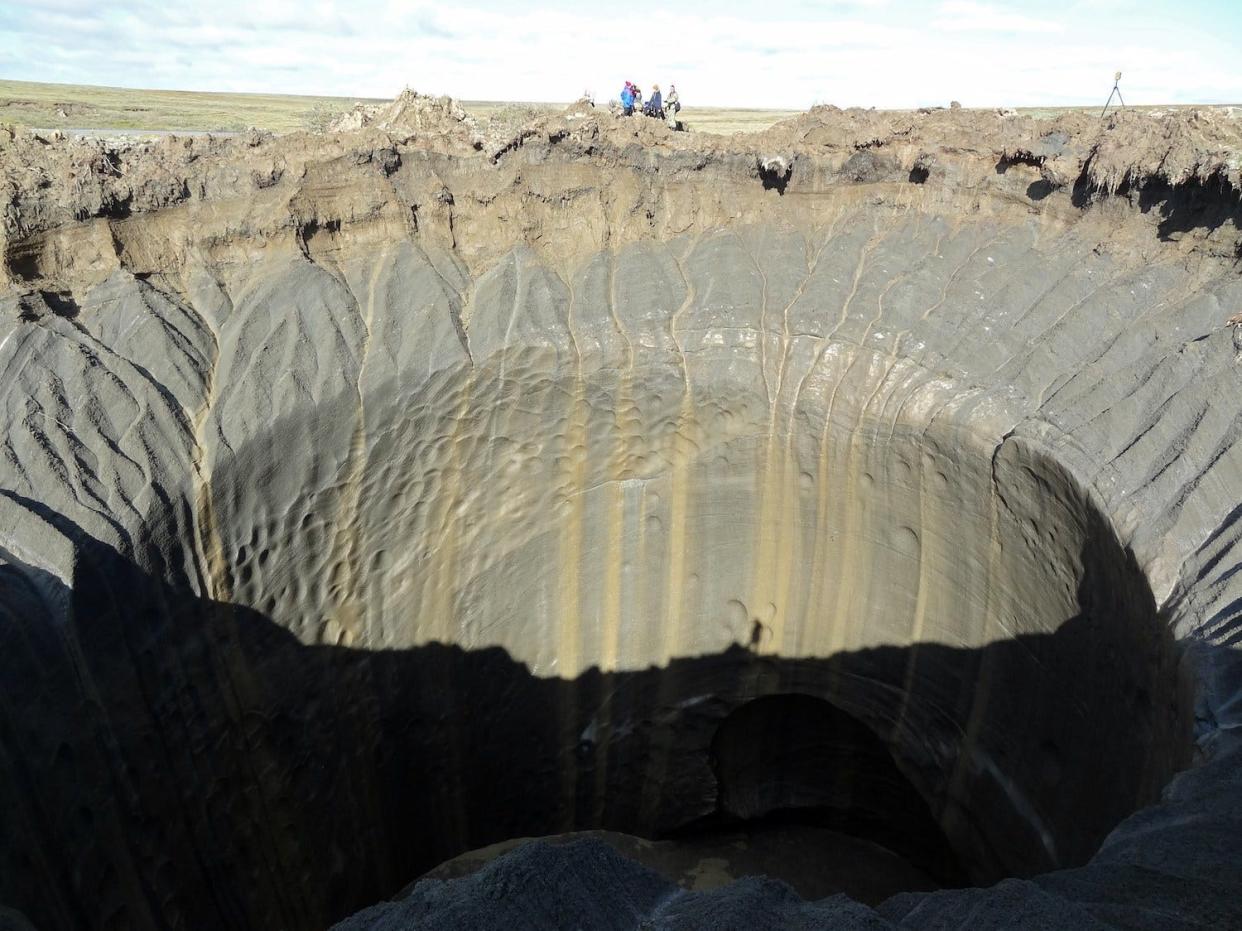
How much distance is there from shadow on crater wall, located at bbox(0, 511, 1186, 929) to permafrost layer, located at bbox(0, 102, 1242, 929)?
0.03 m

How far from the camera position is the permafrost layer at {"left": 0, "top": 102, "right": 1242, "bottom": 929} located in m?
5.73

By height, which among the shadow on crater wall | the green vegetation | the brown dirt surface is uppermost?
the green vegetation

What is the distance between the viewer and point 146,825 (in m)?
5.80

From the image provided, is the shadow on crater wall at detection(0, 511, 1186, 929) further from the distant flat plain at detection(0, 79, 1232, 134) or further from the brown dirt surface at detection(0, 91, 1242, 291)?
the distant flat plain at detection(0, 79, 1232, 134)

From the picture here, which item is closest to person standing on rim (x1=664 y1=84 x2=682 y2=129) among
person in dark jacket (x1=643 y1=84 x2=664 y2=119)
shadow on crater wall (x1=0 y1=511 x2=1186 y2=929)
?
person in dark jacket (x1=643 y1=84 x2=664 y2=119)

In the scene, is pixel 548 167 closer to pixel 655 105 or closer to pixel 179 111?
pixel 655 105

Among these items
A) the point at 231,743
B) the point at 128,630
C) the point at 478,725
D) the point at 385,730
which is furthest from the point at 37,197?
the point at 478,725

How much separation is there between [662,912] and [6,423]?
16.8ft

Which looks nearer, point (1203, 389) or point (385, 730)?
point (1203, 389)

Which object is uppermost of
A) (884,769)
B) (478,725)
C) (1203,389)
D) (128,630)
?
(1203,389)

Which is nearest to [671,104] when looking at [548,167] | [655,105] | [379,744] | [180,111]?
[655,105]

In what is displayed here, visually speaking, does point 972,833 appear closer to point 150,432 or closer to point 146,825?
point 146,825

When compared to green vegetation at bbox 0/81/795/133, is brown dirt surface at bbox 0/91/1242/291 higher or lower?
lower

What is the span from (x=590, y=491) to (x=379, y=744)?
2929 millimetres
